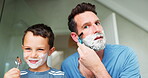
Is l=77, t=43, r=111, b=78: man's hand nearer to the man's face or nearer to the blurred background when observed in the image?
the man's face

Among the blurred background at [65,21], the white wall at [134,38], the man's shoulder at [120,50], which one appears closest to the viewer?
the man's shoulder at [120,50]

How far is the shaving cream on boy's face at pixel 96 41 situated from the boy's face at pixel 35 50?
211 mm

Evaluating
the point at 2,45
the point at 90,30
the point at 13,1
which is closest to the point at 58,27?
the point at 13,1

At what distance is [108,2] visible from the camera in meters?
1.28

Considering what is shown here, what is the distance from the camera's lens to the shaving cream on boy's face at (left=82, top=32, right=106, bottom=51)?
677mm

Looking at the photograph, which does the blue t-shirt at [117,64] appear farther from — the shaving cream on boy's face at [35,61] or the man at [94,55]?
the shaving cream on boy's face at [35,61]

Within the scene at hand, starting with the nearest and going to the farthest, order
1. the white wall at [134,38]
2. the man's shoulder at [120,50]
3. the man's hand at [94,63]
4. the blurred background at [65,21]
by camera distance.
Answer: the man's hand at [94,63] < the man's shoulder at [120,50] < the blurred background at [65,21] < the white wall at [134,38]

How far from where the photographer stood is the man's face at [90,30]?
681 mm

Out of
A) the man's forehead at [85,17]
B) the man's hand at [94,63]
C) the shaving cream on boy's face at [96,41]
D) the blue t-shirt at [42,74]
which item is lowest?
the blue t-shirt at [42,74]

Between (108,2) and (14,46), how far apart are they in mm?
878

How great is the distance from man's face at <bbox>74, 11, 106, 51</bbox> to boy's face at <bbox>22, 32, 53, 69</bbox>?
207mm

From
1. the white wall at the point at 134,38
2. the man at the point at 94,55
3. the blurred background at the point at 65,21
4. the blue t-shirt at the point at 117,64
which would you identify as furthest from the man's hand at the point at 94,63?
the white wall at the point at 134,38

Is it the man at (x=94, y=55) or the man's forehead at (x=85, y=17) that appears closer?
the man at (x=94, y=55)

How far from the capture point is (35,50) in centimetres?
63
